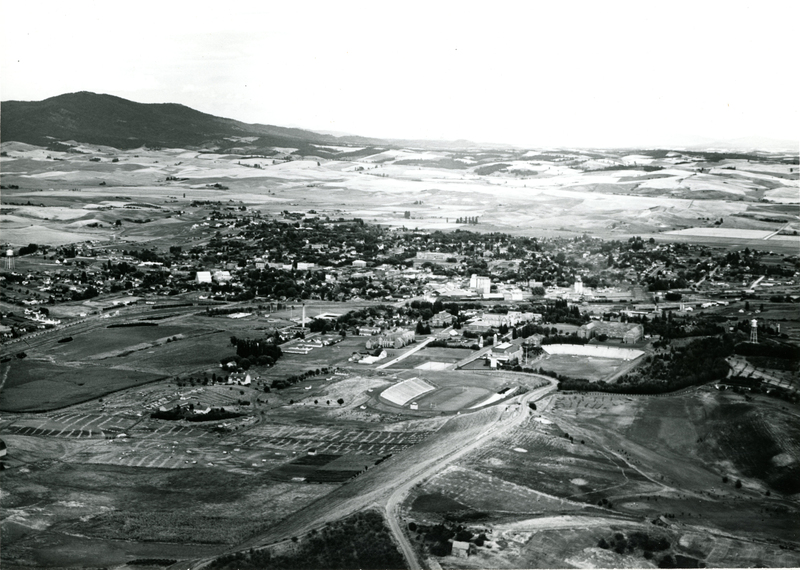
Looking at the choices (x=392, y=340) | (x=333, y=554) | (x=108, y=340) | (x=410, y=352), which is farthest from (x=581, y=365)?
(x=108, y=340)

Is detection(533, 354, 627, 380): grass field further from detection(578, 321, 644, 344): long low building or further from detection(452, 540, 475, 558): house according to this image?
detection(452, 540, 475, 558): house

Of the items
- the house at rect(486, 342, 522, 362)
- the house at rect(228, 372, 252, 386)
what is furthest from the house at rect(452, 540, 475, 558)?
the house at rect(486, 342, 522, 362)

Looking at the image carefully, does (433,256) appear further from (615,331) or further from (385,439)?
(385,439)

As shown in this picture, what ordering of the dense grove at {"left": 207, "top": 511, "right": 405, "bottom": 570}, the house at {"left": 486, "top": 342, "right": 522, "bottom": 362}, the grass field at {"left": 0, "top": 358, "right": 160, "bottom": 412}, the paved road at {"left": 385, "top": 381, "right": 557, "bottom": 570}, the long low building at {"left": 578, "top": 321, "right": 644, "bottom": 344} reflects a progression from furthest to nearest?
1. the long low building at {"left": 578, "top": 321, "right": 644, "bottom": 344}
2. the house at {"left": 486, "top": 342, "right": 522, "bottom": 362}
3. the grass field at {"left": 0, "top": 358, "right": 160, "bottom": 412}
4. the paved road at {"left": 385, "top": 381, "right": 557, "bottom": 570}
5. the dense grove at {"left": 207, "top": 511, "right": 405, "bottom": 570}

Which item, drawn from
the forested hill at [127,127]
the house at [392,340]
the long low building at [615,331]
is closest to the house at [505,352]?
the long low building at [615,331]

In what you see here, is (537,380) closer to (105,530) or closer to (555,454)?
(555,454)

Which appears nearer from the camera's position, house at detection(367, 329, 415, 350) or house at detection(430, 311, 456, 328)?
house at detection(367, 329, 415, 350)

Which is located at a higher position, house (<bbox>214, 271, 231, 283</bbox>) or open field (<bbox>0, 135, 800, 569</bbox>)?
house (<bbox>214, 271, 231, 283</bbox>)
